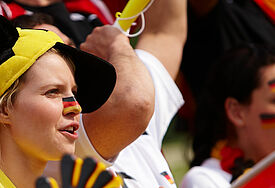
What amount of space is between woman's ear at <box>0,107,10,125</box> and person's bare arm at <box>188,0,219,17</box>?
169 cm

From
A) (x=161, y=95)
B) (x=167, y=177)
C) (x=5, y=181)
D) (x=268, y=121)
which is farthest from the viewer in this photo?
(x=268, y=121)

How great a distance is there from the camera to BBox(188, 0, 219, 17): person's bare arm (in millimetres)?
2973

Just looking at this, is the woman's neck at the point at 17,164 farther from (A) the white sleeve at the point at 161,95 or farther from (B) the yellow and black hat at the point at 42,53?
(A) the white sleeve at the point at 161,95

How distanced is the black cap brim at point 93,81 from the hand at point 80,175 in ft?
1.82

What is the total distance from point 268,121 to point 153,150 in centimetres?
75

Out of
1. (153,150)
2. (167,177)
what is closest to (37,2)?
(153,150)

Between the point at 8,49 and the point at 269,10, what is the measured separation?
194 centimetres

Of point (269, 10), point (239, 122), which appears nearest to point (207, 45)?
point (269, 10)

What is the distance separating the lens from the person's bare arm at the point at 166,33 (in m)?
2.21

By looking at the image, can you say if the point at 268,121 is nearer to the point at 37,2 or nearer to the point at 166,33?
the point at 166,33

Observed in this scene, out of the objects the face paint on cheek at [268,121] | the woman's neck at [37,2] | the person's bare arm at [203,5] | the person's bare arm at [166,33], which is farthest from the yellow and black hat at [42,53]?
the person's bare arm at [203,5]

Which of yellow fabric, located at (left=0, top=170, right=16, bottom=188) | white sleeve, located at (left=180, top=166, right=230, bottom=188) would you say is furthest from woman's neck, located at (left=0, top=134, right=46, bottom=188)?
white sleeve, located at (left=180, top=166, right=230, bottom=188)

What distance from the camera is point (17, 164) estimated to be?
4.75ft

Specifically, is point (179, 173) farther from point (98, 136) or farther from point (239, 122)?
point (98, 136)
